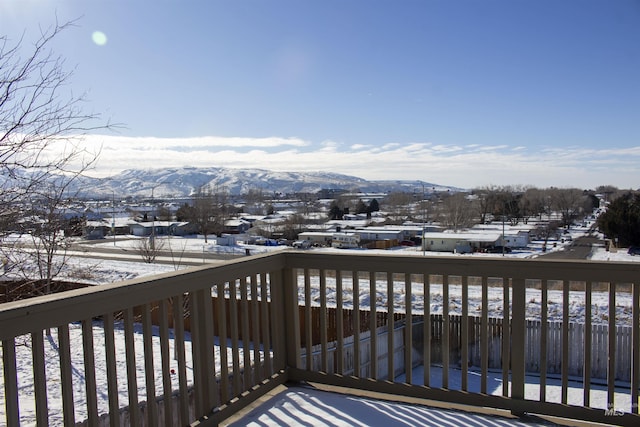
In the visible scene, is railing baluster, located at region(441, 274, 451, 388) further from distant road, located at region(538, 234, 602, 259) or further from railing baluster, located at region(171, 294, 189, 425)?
distant road, located at region(538, 234, 602, 259)

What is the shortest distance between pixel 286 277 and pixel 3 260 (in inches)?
128

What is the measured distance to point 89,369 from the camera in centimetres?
159

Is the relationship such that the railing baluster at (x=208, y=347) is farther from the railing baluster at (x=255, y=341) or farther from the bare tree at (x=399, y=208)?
the bare tree at (x=399, y=208)

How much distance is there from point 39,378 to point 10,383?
76mm

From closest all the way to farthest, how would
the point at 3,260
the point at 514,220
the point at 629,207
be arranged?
the point at 3,260, the point at 629,207, the point at 514,220

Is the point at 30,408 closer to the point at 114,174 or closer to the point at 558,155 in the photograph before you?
the point at 114,174

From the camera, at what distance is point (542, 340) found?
2.21 metres

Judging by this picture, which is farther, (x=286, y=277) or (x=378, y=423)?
(x=286, y=277)

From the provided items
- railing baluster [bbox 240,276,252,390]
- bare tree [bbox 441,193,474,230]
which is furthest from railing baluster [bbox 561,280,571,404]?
bare tree [bbox 441,193,474,230]

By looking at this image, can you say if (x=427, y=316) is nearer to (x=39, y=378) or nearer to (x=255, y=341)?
(x=255, y=341)

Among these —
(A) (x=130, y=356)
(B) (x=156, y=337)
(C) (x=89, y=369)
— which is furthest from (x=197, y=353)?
(B) (x=156, y=337)

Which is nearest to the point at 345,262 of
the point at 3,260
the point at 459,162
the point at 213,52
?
the point at 3,260

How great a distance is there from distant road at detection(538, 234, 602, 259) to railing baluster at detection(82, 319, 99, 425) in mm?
19565

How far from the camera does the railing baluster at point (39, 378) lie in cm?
142
